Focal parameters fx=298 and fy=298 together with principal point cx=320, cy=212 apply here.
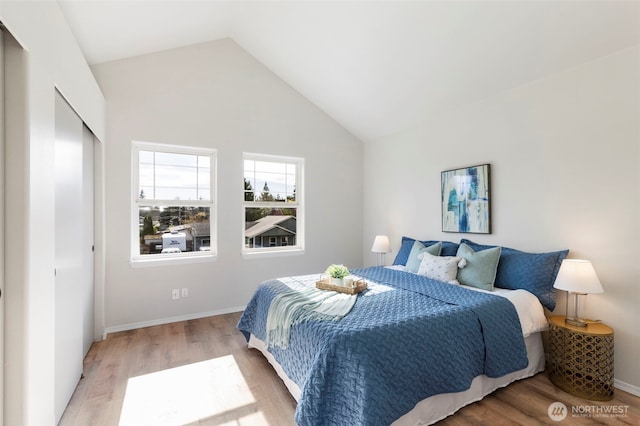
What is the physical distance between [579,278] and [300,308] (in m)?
2.00

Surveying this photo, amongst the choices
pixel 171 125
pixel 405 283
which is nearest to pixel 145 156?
pixel 171 125

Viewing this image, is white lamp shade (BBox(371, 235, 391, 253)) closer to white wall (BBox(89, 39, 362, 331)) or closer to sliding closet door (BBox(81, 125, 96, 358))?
white wall (BBox(89, 39, 362, 331))

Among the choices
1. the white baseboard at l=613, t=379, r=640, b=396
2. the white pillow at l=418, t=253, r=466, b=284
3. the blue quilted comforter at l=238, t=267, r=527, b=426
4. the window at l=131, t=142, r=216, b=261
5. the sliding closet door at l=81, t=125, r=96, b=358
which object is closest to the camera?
the blue quilted comforter at l=238, t=267, r=527, b=426

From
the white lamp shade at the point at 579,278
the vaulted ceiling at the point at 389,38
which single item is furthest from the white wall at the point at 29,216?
the white lamp shade at the point at 579,278

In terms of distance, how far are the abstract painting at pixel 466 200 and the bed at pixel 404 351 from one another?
2.63ft

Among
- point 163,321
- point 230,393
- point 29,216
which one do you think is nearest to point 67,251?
point 29,216

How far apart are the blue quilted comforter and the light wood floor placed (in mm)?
214

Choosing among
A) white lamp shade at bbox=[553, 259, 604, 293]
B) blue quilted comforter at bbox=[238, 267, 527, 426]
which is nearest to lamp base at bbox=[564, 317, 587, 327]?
white lamp shade at bbox=[553, 259, 604, 293]

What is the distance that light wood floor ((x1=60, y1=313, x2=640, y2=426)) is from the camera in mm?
1880

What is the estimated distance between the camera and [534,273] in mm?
2494

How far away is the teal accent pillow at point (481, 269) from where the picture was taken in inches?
104

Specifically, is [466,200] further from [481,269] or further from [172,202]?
[172,202]

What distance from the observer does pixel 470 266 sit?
2793 mm

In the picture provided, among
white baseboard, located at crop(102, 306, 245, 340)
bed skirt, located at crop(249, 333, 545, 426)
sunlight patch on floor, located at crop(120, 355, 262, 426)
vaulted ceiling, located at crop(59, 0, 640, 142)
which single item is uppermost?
vaulted ceiling, located at crop(59, 0, 640, 142)
